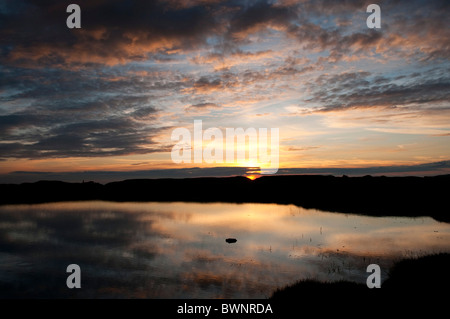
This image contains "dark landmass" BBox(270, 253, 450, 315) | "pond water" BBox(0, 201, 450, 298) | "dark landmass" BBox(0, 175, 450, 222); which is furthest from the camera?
"dark landmass" BBox(0, 175, 450, 222)

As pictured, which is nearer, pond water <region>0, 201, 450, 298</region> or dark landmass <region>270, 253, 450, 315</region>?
dark landmass <region>270, 253, 450, 315</region>

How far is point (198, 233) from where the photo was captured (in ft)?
136

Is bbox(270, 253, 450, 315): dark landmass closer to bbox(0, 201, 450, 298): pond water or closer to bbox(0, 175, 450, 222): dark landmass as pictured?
bbox(0, 201, 450, 298): pond water

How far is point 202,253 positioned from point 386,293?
17636 millimetres

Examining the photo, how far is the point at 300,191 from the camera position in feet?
339

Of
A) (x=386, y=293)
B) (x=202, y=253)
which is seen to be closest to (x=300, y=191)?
(x=202, y=253)

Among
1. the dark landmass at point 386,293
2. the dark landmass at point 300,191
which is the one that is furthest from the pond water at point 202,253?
the dark landmass at point 300,191

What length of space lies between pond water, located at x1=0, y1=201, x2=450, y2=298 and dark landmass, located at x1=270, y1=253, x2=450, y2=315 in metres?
2.17

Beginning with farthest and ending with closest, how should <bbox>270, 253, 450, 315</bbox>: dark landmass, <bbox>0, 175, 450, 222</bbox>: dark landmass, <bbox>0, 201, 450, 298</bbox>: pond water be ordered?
1. <bbox>0, 175, 450, 222</bbox>: dark landmass
2. <bbox>0, 201, 450, 298</bbox>: pond water
3. <bbox>270, 253, 450, 315</bbox>: dark landmass

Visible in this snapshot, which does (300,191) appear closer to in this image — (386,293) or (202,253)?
(202,253)

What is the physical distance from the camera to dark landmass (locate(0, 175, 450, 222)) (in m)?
62.3

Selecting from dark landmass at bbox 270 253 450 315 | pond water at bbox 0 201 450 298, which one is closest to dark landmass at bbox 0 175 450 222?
pond water at bbox 0 201 450 298

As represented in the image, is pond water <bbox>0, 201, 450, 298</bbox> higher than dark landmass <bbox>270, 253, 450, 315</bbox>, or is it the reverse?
dark landmass <bbox>270, 253, 450, 315</bbox>
